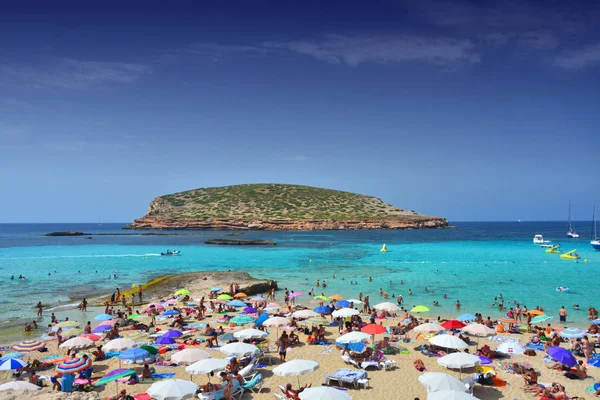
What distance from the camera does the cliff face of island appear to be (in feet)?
424

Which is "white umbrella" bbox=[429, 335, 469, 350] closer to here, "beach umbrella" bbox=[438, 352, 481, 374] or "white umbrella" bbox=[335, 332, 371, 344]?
"beach umbrella" bbox=[438, 352, 481, 374]

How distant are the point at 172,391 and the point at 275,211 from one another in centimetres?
12850

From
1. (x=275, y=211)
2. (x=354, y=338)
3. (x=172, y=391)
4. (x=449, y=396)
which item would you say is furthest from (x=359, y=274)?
(x=275, y=211)

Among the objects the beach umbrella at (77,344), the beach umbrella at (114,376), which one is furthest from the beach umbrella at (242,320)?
the beach umbrella at (114,376)

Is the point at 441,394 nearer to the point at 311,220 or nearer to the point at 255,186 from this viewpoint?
the point at 311,220

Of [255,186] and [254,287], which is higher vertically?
[255,186]

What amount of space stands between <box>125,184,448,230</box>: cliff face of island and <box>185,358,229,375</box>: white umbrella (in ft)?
370

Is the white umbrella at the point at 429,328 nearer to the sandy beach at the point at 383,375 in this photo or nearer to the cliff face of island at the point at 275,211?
the sandy beach at the point at 383,375

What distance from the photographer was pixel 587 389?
12.8 meters

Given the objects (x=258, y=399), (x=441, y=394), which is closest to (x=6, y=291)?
(x=258, y=399)

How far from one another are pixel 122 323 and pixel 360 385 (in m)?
14.4

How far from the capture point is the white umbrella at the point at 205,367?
1232 cm

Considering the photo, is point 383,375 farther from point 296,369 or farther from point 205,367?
point 205,367

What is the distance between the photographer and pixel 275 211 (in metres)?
139
